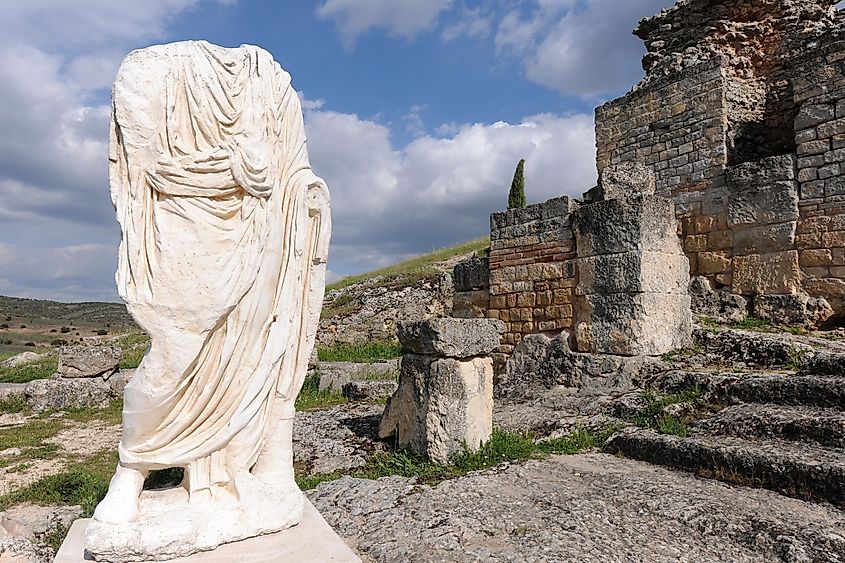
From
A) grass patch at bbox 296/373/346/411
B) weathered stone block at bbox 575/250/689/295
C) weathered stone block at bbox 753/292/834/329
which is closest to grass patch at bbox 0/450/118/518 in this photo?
grass patch at bbox 296/373/346/411

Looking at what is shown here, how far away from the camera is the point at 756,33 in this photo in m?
10.2

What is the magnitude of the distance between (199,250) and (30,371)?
13.0m

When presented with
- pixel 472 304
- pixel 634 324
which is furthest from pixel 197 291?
pixel 472 304

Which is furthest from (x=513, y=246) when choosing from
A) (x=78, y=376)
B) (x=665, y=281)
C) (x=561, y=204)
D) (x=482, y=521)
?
(x=78, y=376)

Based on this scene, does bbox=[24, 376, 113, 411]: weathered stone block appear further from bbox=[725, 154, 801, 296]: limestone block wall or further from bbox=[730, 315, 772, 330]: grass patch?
bbox=[725, 154, 801, 296]: limestone block wall

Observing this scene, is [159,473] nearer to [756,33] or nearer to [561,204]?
[561,204]

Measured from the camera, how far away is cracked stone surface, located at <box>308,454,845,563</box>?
117 inches

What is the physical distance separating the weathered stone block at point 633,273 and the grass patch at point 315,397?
12.4 ft

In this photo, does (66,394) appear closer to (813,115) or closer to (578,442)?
(578,442)

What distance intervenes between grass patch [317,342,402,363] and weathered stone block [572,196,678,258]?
218 inches

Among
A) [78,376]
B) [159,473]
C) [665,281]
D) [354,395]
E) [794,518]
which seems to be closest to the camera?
[794,518]

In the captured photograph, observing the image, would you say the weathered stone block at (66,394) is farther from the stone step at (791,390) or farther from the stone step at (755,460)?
the stone step at (791,390)

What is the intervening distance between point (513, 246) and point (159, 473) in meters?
5.70

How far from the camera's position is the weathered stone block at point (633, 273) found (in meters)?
6.75
